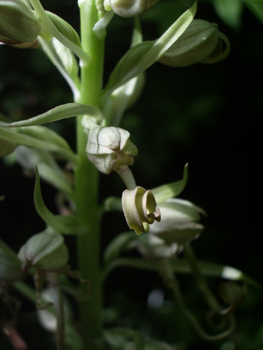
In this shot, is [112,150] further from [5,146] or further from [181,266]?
[181,266]

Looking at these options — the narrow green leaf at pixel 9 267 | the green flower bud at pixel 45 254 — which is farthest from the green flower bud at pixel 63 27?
the narrow green leaf at pixel 9 267

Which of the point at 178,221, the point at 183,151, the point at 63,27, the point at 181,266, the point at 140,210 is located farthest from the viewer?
the point at 183,151

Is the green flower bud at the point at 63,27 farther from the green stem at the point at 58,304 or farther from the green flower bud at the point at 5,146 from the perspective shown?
the green stem at the point at 58,304

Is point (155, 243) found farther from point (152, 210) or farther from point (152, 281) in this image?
point (152, 281)

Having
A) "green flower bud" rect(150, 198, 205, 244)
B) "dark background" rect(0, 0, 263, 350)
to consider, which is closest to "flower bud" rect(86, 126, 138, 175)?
"green flower bud" rect(150, 198, 205, 244)

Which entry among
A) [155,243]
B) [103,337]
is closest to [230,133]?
[155,243]

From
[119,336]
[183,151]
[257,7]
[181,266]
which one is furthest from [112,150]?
[183,151]
